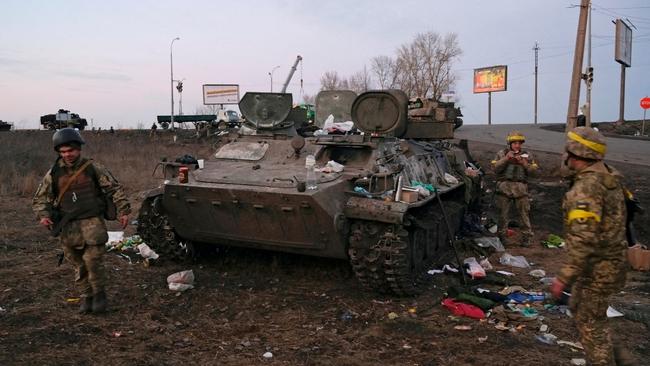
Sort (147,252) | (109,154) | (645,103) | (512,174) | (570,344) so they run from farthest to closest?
(645,103) → (109,154) → (512,174) → (147,252) → (570,344)

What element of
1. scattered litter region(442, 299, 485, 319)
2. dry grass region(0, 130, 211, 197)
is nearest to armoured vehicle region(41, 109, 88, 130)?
dry grass region(0, 130, 211, 197)

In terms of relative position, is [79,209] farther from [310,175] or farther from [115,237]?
[115,237]

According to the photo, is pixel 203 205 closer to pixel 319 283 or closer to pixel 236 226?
pixel 236 226

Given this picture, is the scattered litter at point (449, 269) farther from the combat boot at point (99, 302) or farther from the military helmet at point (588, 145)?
the combat boot at point (99, 302)

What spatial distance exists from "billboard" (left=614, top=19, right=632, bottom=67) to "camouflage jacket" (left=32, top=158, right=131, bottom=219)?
120 feet

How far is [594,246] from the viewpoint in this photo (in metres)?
3.96

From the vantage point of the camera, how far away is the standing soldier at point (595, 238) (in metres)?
3.96

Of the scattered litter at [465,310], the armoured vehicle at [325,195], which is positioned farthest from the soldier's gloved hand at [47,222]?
the scattered litter at [465,310]

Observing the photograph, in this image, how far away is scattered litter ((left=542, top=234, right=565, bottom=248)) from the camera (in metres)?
10.1

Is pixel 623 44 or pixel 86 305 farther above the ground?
pixel 623 44

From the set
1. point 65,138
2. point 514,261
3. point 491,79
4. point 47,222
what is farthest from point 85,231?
point 491,79

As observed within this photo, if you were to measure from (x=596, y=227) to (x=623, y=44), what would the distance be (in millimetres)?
38444

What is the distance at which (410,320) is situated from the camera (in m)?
6.15

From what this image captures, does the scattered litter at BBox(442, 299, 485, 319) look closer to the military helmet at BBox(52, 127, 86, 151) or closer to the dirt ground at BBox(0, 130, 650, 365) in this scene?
the dirt ground at BBox(0, 130, 650, 365)
